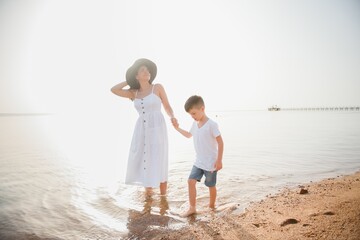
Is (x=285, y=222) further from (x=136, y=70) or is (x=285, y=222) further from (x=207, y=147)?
(x=136, y=70)

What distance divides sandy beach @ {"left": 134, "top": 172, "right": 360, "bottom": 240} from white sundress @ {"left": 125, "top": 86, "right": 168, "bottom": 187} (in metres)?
1.34

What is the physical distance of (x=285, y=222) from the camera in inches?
142

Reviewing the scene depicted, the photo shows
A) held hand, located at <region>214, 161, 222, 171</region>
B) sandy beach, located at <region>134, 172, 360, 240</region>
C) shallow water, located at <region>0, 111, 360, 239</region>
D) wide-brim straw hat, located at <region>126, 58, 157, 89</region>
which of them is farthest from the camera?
wide-brim straw hat, located at <region>126, 58, 157, 89</region>

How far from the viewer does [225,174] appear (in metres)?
7.83

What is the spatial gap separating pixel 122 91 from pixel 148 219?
7.84ft

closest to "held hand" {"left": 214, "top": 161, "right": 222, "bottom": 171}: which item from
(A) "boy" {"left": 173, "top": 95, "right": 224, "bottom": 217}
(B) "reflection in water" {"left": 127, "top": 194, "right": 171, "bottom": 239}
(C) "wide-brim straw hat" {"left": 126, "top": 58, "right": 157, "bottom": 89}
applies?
(A) "boy" {"left": 173, "top": 95, "right": 224, "bottom": 217}

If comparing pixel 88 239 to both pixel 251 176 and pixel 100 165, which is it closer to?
pixel 251 176

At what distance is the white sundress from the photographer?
200 inches

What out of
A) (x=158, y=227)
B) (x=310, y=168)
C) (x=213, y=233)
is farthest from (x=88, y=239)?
(x=310, y=168)

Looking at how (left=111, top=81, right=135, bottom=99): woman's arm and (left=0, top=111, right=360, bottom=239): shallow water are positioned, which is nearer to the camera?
(left=0, top=111, right=360, bottom=239): shallow water

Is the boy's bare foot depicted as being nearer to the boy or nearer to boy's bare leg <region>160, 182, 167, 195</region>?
the boy

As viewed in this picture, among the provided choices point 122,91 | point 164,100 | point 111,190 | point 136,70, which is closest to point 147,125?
point 164,100

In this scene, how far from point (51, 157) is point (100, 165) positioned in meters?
3.34

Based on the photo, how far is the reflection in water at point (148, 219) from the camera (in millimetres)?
3797
